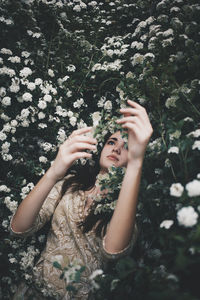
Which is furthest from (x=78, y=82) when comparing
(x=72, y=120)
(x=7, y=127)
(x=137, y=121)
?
(x=137, y=121)

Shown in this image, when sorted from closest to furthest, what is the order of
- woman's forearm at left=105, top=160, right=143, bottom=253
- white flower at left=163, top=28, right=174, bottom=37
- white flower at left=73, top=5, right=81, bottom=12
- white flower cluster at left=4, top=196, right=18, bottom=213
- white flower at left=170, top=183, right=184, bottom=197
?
1. white flower at left=170, top=183, right=184, bottom=197
2. woman's forearm at left=105, top=160, right=143, bottom=253
3. white flower at left=163, top=28, right=174, bottom=37
4. white flower cluster at left=4, top=196, right=18, bottom=213
5. white flower at left=73, top=5, right=81, bottom=12

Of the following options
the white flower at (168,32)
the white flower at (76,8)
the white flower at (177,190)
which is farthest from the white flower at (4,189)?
the white flower at (76,8)

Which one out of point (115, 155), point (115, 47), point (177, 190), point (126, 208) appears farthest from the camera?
point (115, 47)

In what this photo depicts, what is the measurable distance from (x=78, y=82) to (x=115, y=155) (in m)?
0.99

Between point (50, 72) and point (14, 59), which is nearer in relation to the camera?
point (14, 59)

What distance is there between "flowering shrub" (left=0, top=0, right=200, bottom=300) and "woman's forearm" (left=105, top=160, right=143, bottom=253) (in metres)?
0.30

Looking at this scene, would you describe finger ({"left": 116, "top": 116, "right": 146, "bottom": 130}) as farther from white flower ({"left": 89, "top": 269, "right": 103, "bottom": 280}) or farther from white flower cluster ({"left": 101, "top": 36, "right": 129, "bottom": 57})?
white flower cluster ({"left": 101, "top": 36, "right": 129, "bottom": 57})

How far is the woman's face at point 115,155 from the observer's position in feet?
5.83

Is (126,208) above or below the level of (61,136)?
above

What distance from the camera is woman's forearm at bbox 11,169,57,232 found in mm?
1505

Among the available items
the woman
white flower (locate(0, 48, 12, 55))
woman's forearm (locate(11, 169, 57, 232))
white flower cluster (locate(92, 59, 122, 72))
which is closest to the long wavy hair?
the woman

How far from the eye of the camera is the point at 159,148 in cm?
164

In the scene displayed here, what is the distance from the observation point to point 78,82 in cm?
241

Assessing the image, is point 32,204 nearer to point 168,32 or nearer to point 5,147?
point 5,147
